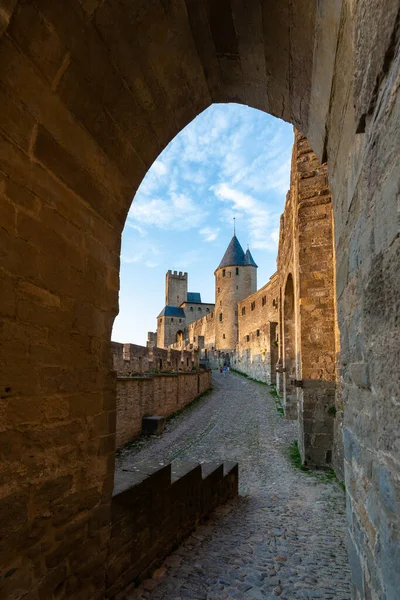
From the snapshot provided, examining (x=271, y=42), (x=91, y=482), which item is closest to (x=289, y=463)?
(x=91, y=482)

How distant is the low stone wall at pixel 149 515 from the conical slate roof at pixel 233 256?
44.1 metres

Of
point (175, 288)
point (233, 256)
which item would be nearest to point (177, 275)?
point (175, 288)

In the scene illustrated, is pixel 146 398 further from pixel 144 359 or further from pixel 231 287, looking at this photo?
pixel 231 287

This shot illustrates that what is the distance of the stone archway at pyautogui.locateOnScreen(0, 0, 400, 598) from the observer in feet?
4.89

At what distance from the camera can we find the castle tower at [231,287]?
143 ft

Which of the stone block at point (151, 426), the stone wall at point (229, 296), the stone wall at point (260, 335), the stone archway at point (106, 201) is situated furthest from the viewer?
the stone wall at point (229, 296)

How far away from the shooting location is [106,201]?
2836 millimetres

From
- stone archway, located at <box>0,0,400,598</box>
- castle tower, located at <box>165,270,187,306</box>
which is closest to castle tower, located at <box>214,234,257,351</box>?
castle tower, located at <box>165,270,187,306</box>

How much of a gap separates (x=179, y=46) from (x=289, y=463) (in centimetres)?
805

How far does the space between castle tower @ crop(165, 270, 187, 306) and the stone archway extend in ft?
209

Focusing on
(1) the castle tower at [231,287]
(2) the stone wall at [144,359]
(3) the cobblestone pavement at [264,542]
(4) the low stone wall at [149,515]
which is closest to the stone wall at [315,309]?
(3) the cobblestone pavement at [264,542]

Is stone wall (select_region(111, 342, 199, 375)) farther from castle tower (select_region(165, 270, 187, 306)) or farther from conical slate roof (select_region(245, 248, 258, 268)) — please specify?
castle tower (select_region(165, 270, 187, 306))

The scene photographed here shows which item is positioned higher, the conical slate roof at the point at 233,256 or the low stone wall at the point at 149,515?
the conical slate roof at the point at 233,256

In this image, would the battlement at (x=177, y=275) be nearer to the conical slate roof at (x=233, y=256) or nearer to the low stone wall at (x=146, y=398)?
the conical slate roof at (x=233, y=256)
